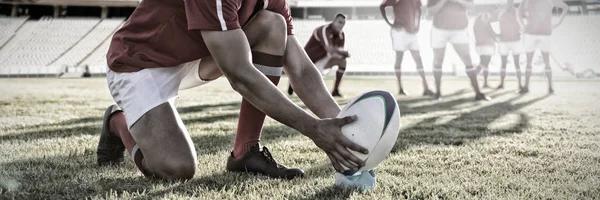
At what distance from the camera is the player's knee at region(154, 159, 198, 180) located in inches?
80.5

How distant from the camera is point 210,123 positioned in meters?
4.49

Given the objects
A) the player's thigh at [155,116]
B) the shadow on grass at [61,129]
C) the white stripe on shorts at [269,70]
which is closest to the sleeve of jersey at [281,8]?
the white stripe on shorts at [269,70]

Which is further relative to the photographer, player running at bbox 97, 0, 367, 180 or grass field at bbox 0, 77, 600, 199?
player running at bbox 97, 0, 367, 180

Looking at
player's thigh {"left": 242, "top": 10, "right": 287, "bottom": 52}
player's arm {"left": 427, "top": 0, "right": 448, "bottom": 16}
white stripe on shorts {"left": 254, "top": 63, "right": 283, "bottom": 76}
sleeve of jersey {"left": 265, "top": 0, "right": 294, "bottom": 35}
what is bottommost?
player's arm {"left": 427, "top": 0, "right": 448, "bottom": 16}

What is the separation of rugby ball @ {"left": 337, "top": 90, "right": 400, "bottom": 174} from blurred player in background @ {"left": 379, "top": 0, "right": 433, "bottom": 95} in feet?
24.3

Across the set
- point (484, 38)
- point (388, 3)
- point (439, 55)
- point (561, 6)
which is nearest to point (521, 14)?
point (561, 6)

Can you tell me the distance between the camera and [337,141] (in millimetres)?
1622

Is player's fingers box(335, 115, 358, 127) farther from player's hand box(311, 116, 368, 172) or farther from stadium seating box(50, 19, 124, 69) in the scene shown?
stadium seating box(50, 19, 124, 69)

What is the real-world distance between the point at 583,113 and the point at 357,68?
2342 cm

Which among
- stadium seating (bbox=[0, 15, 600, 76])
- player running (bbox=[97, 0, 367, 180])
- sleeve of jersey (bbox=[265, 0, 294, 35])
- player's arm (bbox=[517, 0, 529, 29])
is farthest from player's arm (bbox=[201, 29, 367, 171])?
stadium seating (bbox=[0, 15, 600, 76])

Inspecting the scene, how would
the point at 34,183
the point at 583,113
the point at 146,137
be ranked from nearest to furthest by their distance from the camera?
the point at 34,183 → the point at 146,137 → the point at 583,113

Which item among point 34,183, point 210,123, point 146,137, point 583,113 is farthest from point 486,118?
point 34,183

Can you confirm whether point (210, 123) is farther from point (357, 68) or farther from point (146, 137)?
point (357, 68)

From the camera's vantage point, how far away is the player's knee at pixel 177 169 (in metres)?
2.04
